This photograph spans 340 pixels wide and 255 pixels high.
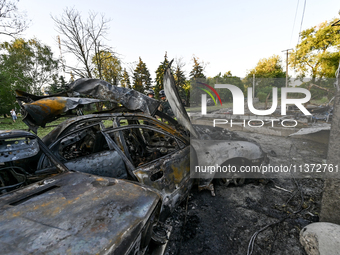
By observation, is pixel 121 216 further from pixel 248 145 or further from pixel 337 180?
pixel 248 145

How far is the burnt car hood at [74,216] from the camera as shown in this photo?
0.89 metres

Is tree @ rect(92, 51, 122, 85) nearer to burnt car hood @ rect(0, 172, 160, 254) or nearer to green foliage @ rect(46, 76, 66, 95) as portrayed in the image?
green foliage @ rect(46, 76, 66, 95)

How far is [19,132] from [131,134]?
2.04 metres

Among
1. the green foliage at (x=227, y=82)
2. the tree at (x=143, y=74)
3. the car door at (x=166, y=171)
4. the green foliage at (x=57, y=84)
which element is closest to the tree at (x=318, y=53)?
the green foliage at (x=227, y=82)

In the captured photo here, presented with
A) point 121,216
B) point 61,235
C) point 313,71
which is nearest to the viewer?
point 61,235

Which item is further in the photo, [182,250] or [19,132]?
[182,250]

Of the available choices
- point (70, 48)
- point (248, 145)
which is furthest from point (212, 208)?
point (70, 48)

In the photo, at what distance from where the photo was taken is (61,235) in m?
0.94

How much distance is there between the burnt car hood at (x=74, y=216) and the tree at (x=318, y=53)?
99.7ft

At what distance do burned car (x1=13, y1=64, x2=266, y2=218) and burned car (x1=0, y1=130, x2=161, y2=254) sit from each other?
486mm

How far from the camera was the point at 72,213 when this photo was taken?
1.13 meters

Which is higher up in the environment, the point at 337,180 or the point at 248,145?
the point at 248,145

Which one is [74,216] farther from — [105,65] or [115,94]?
Answer: [105,65]

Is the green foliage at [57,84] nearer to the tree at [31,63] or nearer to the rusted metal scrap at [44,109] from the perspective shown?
the tree at [31,63]
